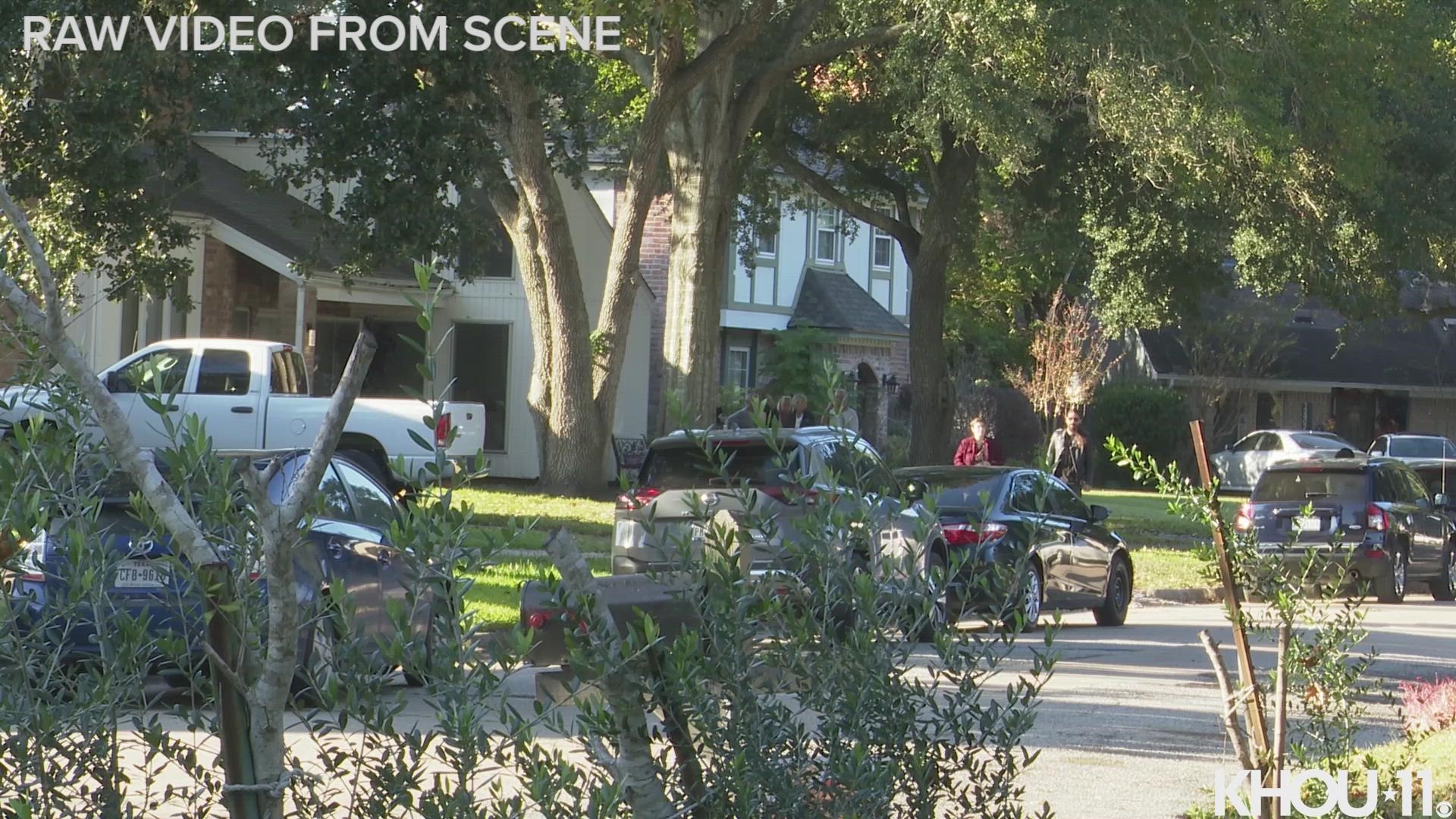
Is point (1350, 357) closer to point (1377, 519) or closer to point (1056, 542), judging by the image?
point (1377, 519)

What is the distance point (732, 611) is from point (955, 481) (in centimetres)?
1227

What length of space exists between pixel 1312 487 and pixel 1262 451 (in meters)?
22.9

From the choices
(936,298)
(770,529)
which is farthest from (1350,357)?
(770,529)

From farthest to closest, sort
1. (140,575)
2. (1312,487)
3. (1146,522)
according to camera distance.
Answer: (1146,522), (1312,487), (140,575)

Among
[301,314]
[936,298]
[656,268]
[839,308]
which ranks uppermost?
[656,268]

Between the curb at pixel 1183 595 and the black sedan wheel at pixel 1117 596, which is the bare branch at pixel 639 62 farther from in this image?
the black sedan wheel at pixel 1117 596

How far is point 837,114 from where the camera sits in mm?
28703

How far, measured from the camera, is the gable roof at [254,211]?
2747cm

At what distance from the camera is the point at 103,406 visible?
3.50 metres

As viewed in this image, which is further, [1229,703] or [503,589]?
[503,589]

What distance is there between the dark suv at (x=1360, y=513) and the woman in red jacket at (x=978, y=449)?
3.10 m

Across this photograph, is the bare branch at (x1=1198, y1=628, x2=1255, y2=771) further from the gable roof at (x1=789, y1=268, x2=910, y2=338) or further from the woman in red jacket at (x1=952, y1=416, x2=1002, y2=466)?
the gable roof at (x1=789, y1=268, x2=910, y2=338)

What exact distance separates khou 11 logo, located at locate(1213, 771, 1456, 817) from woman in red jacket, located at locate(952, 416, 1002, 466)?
1439 centimetres

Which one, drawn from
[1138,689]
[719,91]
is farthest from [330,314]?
[1138,689]
